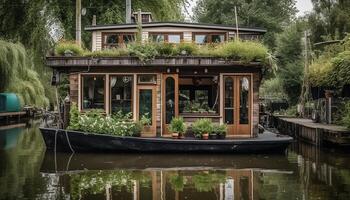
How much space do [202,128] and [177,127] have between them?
99 centimetres

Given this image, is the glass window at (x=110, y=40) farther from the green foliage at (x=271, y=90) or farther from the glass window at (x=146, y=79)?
the green foliage at (x=271, y=90)

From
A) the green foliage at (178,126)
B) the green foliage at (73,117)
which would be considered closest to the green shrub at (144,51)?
the green foliage at (178,126)

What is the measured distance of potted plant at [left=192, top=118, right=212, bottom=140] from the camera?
21.0 metres

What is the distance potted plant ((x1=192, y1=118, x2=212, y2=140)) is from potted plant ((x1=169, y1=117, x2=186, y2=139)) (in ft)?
1.41

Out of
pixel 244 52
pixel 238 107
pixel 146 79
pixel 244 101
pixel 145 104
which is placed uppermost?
pixel 244 52

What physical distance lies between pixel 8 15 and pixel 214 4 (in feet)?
98.3

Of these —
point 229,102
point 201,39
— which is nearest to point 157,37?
point 201,39

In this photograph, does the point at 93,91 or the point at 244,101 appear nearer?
the point at 244,101

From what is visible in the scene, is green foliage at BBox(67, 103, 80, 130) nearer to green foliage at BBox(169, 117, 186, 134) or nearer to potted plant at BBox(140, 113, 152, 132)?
potted plant at BBox(140, 113, 152, 132)

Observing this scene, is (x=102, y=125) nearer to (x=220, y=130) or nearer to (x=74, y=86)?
(x=74, y=86)

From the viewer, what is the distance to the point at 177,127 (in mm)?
21234

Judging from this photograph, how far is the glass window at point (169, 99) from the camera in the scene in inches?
877

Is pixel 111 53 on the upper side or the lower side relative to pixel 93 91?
upper

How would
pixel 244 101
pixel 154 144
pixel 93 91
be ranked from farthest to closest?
pixel 93 91 < pixel 244 101 < pixel 154 144
